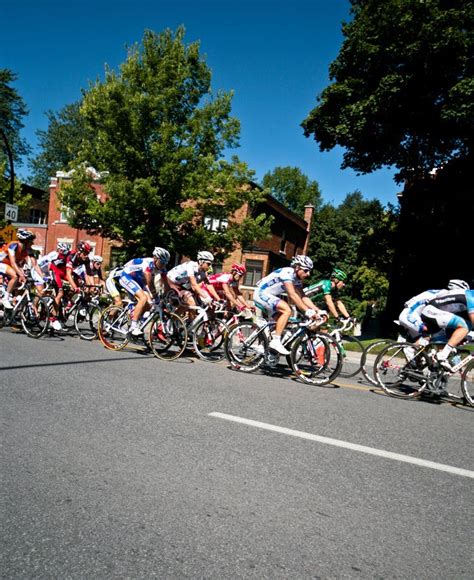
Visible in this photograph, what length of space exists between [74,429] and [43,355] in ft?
12.8

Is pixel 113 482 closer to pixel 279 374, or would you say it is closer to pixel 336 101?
pixel 279 374

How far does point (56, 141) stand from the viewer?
69.6 m

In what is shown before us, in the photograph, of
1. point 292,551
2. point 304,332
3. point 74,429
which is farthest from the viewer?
point 304,332

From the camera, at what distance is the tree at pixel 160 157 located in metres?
20.5

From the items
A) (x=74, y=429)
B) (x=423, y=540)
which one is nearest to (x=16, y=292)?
(x=74, y=429)

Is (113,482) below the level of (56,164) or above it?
below

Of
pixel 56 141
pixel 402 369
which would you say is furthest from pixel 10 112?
pixel 402 369

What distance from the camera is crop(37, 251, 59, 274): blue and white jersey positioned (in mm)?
10578

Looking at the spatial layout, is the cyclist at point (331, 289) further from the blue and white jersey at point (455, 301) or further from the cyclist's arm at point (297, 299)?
the blue and white jersey at point (455, 301)

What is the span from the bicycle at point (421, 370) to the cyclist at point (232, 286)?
2960 mm

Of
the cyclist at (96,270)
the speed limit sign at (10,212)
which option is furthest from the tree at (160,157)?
the cyclist at (96,270)

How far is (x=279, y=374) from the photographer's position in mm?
8195

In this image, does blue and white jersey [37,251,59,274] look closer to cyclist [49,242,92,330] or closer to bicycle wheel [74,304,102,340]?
cyclist [49,242,92,330]

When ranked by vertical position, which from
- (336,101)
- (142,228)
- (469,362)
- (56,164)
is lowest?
(469,362)
